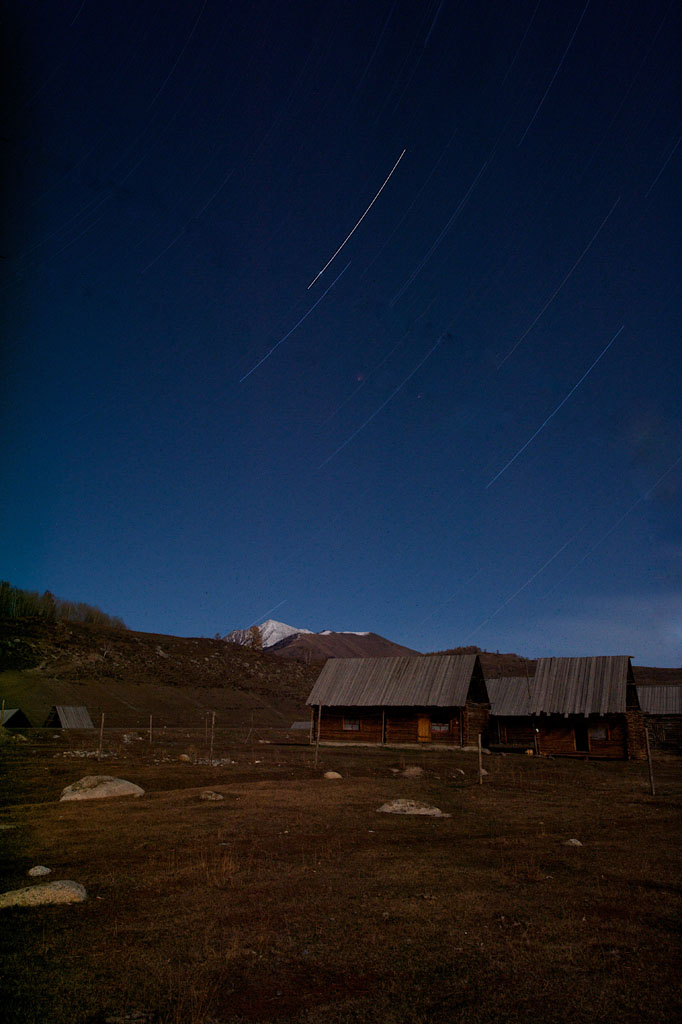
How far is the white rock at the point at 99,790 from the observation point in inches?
607

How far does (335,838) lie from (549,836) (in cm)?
410

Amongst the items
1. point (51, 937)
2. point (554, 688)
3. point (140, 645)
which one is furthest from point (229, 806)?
point (140, 645)

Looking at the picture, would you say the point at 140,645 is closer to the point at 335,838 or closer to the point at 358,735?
the point at 358,735

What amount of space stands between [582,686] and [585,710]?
197 centimetres

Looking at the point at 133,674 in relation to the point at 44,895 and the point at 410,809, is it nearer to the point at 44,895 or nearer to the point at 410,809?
the point at 410,809

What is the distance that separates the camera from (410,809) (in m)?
14.1

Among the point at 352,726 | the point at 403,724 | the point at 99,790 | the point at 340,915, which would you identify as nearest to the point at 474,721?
the point at 403,724

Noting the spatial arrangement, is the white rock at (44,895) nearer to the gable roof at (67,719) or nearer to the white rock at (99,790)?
the white rock at (99,790)

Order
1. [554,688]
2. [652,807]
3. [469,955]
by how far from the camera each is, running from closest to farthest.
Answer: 1. [469,955]
2. [652,807]
3. [554,688]

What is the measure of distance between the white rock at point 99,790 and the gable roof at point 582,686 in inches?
1062

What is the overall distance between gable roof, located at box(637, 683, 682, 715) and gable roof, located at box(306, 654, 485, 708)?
16437 millimetres

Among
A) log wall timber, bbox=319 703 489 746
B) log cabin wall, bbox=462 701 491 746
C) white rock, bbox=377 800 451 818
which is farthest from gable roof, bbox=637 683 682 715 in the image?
white rock, bbox=377 800 451 818

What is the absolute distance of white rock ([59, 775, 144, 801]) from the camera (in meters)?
15.4

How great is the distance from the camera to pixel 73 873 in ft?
28.3
